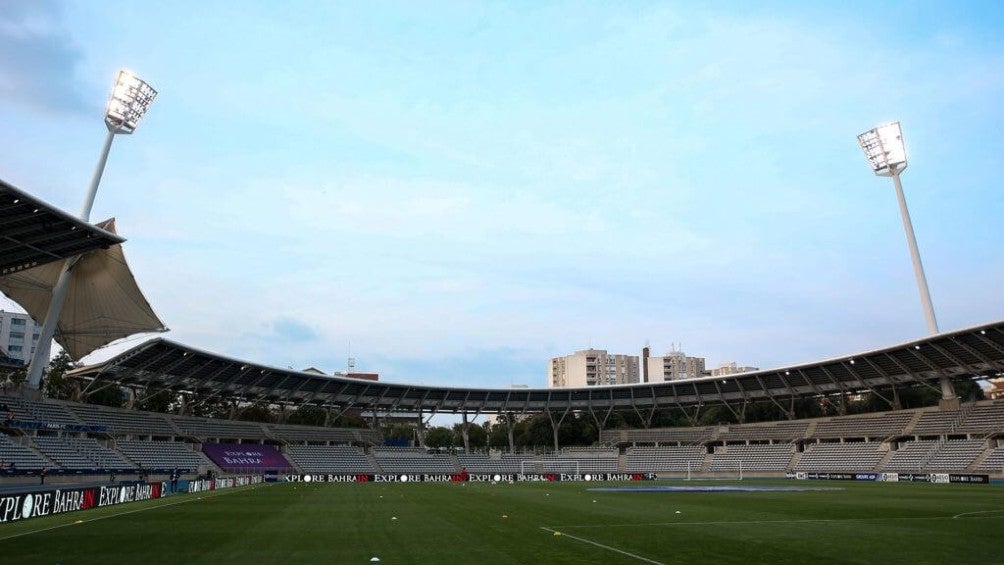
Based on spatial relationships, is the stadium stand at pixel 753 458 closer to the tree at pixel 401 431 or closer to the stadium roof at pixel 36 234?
the stadium roof at pixel 36 234

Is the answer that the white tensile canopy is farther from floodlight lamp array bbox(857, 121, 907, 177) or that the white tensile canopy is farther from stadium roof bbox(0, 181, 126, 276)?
floodlight lamp array bbox(857, 121, 907, 177)

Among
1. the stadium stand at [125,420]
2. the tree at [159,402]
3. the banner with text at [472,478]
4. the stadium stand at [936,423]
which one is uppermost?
→ the tree at [159,402]

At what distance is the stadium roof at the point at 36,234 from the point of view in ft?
115

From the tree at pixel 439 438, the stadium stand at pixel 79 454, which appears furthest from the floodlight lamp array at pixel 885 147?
the tree at pixel 439 438

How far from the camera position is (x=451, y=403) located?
323ft

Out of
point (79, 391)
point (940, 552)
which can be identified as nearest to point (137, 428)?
point (79, 391)

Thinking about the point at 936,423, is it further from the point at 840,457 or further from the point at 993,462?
the point at 993,462

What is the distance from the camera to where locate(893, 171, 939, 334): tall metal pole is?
66625 millimetres

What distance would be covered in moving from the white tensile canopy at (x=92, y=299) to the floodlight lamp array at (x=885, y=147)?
69.2 metres

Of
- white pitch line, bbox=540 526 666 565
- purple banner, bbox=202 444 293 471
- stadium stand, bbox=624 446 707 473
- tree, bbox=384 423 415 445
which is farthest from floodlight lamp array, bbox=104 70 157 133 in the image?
tree, bbox=384 423 415 445

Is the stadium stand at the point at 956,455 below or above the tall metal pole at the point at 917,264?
below

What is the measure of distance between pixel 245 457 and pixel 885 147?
75630 millimetres

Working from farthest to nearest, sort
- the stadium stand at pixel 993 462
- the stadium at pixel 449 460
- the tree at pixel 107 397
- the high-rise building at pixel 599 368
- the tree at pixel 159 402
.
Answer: the high-rise building at pixel 599 368
the tree at pixel 159 402
the tree at pixel 107 397
the stadium stand at pixel 993 462
the stadium at pixel 449 460

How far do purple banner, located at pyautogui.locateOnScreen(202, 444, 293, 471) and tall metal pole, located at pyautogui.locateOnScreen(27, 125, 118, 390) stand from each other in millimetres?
21071
